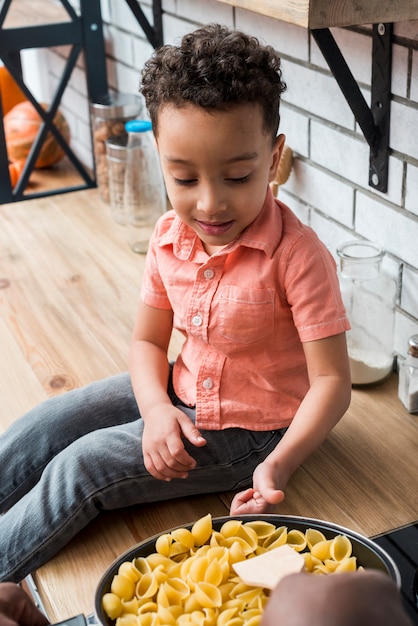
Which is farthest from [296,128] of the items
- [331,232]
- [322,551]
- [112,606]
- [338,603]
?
[338,603]

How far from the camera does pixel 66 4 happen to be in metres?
2.22

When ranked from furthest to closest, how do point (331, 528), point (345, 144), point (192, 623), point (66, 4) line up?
point (66, 4) → point (345, 144) → point (331, 528) → point (192, 623)

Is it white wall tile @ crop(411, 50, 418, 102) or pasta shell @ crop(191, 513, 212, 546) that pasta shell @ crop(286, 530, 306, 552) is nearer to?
pasta shell @ crop(191, 513, 212, 546)

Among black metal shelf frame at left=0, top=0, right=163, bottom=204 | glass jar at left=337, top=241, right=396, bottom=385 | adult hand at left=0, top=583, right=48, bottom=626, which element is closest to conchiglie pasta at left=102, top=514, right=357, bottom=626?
adult hand at left=0, top=583, right=48, bottom=626

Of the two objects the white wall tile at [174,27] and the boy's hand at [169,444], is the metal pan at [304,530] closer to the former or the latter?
the boy's hand at [169,444]

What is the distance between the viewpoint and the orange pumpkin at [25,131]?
7.98ft

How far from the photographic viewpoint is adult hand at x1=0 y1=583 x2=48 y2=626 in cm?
90

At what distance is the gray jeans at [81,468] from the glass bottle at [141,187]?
2.48ft

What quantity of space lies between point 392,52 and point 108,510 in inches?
31.6

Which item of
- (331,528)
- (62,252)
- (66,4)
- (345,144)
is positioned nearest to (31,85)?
(66,4)

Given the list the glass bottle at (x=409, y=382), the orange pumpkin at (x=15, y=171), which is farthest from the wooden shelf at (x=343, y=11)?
the orange pumpkin at (x=15, y=171)

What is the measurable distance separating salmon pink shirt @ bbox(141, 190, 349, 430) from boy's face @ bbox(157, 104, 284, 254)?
8 centimetres

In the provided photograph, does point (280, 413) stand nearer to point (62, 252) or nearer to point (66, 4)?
point (62, 252)

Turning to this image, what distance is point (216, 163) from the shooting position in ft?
3.42
